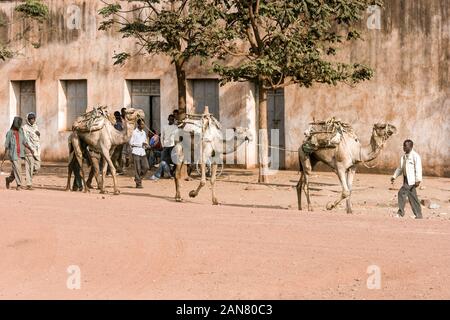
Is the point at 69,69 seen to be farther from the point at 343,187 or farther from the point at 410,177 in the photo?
the point at 410,177

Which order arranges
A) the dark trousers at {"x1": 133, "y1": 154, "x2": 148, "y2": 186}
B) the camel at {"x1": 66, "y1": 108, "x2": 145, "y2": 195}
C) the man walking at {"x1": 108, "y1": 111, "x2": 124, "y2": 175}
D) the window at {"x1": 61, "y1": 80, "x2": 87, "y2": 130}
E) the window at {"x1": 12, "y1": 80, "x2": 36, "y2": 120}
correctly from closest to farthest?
1. the camel at {"x1": 66, "y1": 108, "x2": 145, "y2": 195}
2. the man walking at {"x1": 108, "y1": 111, "x2": 124, "y2": 175}
3. the dark trousers at {"x1": 133, "y1": 154, "x2": 148, "y2": 186}
4. the window at {"x1": 61, "y1": 80, "x2": 87, "y2": 130}
5. the window at {"x1": 12, "y1": 80, "x2": 36, "y2": 120}

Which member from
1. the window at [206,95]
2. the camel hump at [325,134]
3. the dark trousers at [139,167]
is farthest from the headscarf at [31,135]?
the window at [206,95]

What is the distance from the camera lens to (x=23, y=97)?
30.8 meters

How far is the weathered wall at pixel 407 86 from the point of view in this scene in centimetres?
2372

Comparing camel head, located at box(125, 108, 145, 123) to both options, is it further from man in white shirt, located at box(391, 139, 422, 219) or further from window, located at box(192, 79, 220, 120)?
man in white shirt, located at box(391, 139, 422, 219)

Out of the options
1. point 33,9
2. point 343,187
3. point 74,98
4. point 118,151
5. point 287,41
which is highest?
point 33,9

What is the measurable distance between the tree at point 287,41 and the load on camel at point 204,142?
2370 millimetres

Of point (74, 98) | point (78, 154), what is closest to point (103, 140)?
point (78, 154)

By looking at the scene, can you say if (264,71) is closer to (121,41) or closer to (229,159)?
(229,159)

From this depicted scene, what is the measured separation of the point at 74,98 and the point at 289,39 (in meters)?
10.3

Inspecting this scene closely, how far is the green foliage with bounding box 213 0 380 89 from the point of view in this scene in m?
21.1

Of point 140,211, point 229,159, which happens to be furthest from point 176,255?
point 229,159

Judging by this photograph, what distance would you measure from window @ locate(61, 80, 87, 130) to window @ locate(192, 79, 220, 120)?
3.80 meters

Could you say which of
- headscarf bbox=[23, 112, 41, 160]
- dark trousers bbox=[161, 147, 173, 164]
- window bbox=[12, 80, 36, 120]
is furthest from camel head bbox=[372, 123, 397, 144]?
window bbox=[12, 80, 36, 120]
